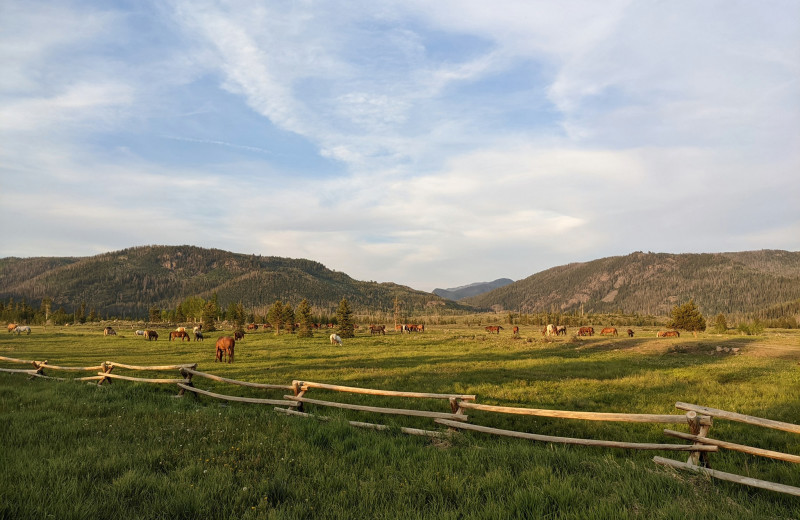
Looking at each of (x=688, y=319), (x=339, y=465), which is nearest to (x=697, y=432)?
(x=339, y=465)

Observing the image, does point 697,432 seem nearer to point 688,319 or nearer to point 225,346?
point 225,346

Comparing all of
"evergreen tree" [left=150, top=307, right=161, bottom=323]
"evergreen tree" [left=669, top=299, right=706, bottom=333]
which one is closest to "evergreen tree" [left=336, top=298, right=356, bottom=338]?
"evergreen tree" [left=669, top=299, right=706, bottom=333]

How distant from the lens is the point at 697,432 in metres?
6.55

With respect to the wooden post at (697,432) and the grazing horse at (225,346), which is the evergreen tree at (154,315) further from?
the wooden post at (697,432)

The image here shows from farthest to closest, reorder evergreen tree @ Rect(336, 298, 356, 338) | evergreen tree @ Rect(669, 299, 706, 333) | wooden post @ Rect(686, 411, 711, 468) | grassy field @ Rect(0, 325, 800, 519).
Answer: evergreen tree @ Rect(669, 299, 706, 333) < evergreen tree @ Rect(336, 298, 356, 338) < wooden post @ Rect(686, 411, 711, 468) < grassy field @ Rect(0, 325, 800, 519)

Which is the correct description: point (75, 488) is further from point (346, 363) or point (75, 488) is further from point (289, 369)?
point (346, 363)

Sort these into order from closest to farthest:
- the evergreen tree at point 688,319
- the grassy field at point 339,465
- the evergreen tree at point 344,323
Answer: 1. the grassy field at point 339,465
2. the evergreen tree at point 344,323
3. the evergreen tree at point 688,319

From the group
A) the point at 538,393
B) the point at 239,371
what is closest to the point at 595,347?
the point at 538,393

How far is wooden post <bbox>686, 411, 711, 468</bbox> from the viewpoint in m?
6.32

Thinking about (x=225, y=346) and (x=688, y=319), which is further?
(x=688, y=319)

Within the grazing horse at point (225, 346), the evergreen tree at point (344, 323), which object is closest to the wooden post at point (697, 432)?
the grazing horse at point (225, 346)

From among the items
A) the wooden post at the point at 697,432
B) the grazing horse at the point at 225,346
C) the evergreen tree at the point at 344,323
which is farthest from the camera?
the evergreen tree at the point at 344,323

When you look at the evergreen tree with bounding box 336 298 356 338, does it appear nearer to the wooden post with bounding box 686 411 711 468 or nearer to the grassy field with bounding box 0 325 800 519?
the grassy field with bounding box 0 325 800 519

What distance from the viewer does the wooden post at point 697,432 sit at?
20.7 ft
